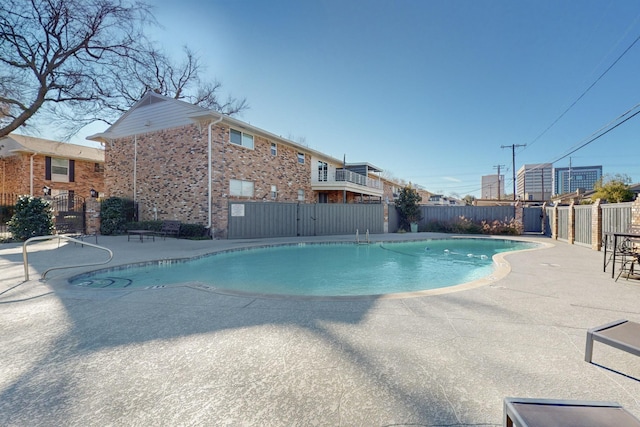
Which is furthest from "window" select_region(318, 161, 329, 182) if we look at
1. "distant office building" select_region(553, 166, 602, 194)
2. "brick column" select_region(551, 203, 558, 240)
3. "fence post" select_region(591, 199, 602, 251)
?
"distant office building" select_region(553, 166, 602, 194)

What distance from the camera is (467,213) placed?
67.7 feet

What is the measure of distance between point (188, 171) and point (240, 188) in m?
2.81

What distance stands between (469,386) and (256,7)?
1355 cm

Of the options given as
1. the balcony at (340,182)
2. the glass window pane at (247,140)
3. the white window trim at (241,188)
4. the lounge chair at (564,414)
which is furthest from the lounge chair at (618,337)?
the balcony at (340,182)

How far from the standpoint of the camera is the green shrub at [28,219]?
12297 mm

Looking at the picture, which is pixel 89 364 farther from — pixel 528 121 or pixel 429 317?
pixel 528 121

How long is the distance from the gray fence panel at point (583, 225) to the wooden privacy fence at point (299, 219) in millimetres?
9845

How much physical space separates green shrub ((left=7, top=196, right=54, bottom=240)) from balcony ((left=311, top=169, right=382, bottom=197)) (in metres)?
15.1

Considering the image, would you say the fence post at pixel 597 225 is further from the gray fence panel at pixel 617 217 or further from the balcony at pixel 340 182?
the balcony at pixel 340 182

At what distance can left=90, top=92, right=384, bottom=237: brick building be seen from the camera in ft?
49.3

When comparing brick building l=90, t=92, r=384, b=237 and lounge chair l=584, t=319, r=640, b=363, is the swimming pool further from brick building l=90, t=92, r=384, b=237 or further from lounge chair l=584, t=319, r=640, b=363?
brick building l=90, t=92, r=384, b=237

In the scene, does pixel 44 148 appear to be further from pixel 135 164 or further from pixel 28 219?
pixel 28 219

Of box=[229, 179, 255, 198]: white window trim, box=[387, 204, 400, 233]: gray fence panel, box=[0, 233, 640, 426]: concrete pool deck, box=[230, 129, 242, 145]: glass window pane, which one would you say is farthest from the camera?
box=[387, 204, 400, 233]: gray fence panel

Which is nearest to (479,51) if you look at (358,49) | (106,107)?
(358,49)
